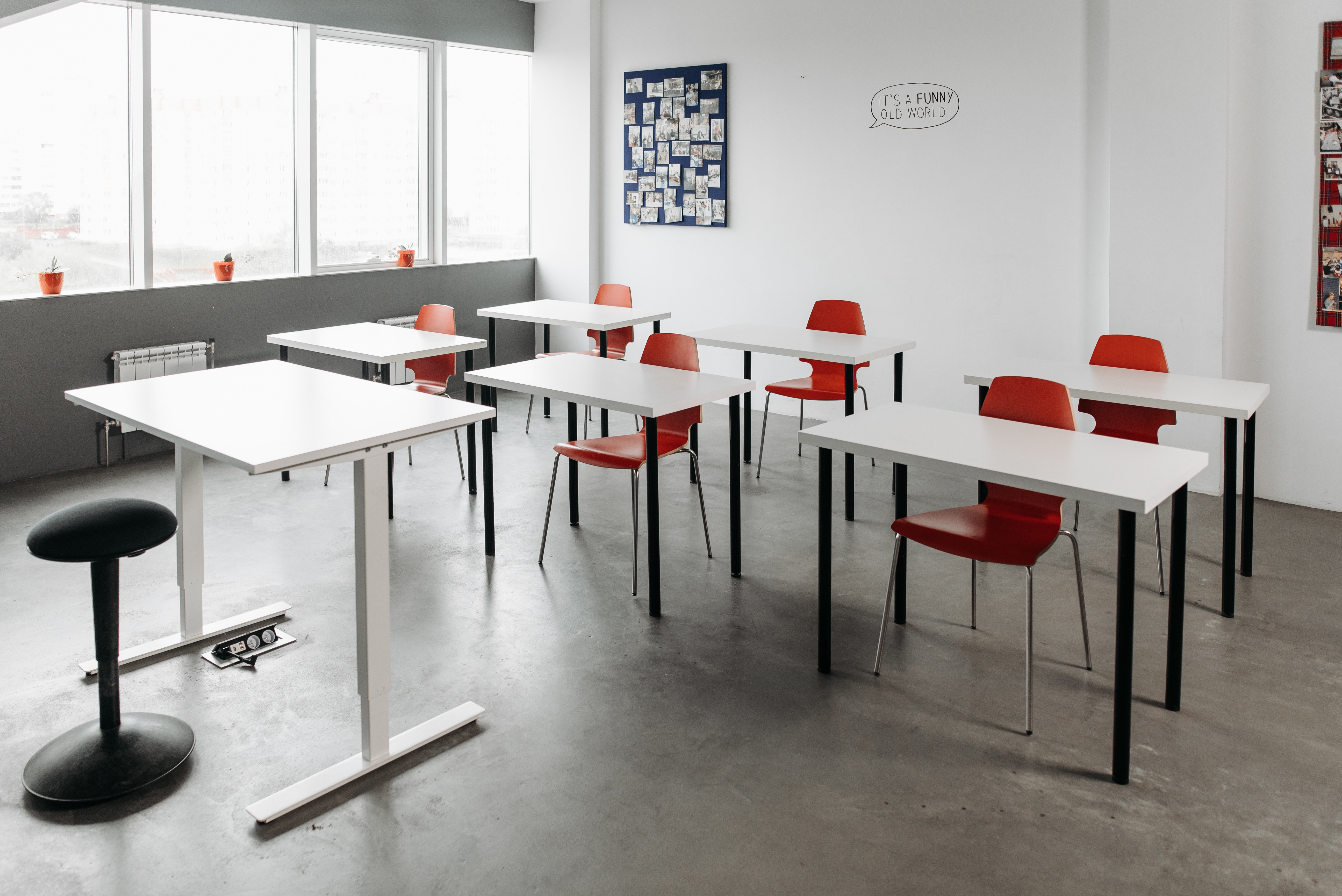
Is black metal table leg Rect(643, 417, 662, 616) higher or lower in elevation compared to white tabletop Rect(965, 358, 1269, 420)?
lower

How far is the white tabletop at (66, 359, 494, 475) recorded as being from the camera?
281cm

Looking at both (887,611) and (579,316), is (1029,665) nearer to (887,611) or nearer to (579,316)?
(887,611)

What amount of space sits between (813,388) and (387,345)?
7.88ft

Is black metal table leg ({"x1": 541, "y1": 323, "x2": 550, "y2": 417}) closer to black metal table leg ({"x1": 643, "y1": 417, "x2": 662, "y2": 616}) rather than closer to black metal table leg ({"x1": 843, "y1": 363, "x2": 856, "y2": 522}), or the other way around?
black metal table leg ({"x1": 843, "y1": 363, "x2": 856, "y2": 522})

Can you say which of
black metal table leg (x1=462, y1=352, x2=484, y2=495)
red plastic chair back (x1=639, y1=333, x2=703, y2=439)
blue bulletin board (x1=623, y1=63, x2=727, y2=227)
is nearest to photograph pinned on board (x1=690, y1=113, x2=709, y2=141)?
blue bulletin board (x1=623, y1=63, x2=727, y2=227)

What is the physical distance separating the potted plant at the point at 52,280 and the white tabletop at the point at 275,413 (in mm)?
2703

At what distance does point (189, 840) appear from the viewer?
2.62 metres

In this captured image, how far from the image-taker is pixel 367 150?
7.79 meters

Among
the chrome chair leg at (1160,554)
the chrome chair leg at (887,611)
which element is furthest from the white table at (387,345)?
the chrome chair leg at (1160,554)

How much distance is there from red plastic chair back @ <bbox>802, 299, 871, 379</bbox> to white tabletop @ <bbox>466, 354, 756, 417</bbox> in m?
1.58

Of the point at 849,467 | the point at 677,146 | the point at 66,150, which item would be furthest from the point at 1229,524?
the point at 66,150

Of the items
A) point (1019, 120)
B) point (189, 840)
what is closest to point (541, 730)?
point (189, 840)

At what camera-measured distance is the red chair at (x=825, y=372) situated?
5793 millimetres

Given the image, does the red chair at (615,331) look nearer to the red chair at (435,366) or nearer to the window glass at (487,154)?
the red chair at (435,366)
